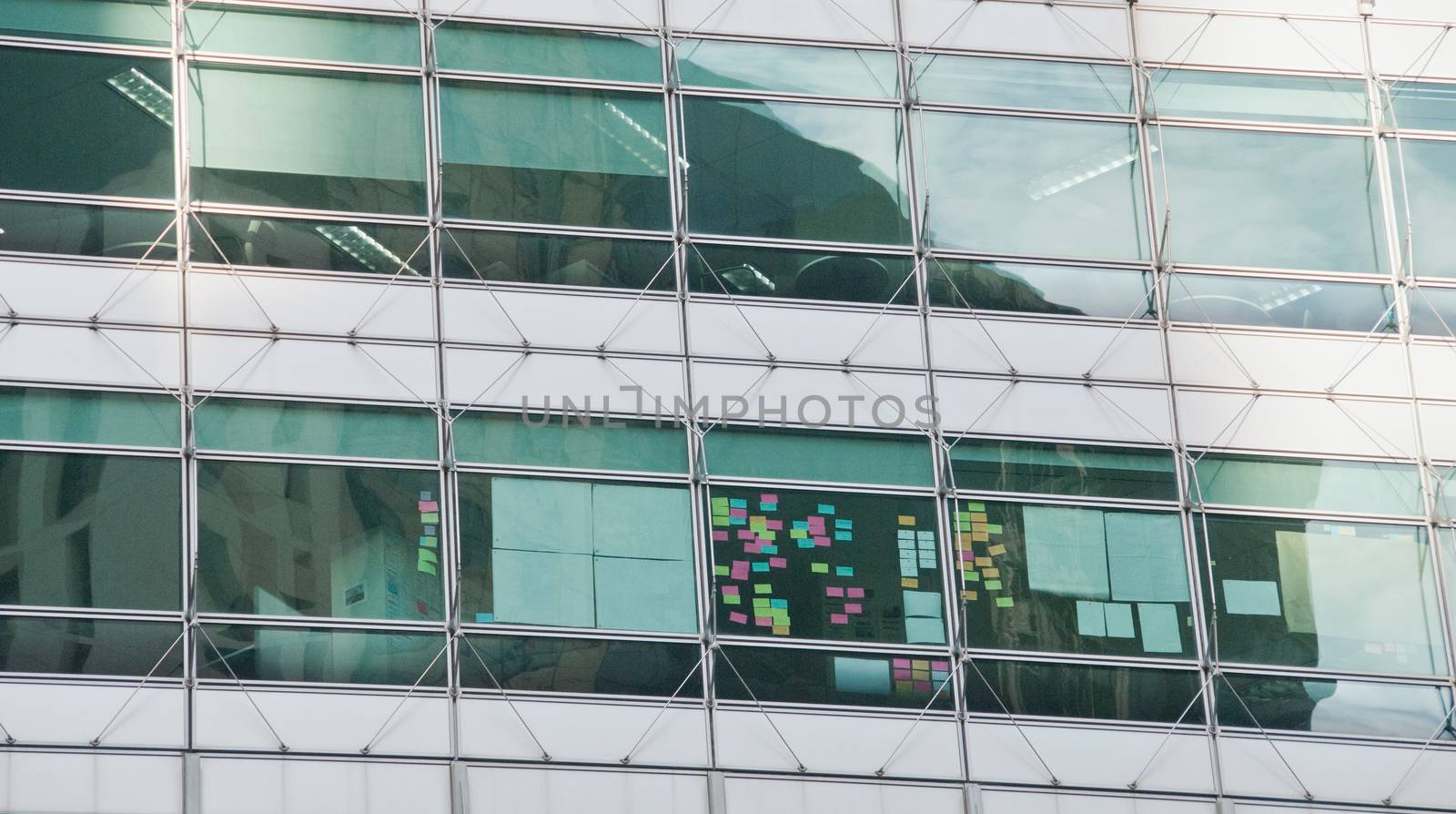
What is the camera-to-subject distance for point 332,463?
2045cm

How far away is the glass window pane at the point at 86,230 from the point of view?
2042 centimetres

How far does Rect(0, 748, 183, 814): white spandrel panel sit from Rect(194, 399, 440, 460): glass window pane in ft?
10.1

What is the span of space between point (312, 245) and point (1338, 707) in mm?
11097

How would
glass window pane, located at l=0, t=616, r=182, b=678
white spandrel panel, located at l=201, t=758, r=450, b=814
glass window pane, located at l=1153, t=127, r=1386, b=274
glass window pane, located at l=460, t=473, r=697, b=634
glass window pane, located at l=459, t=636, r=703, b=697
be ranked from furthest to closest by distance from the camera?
glass window pane, located at l=1153, t=127, r=1386, b=274 < glass window pane, located at l=460, t=473, r=697, b=634 < glass window pane, located at l=459, t=636, r=703, b=697 < glass window pane, located at l=0, t=616, r=182, b=678 < white spandrel panel, located at l=201, t=758, r=450, b=814

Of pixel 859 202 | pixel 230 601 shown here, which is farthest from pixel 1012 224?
pixel 230 601

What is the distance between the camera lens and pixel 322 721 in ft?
64.1

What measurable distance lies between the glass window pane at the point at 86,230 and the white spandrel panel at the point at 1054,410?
7.85 meters

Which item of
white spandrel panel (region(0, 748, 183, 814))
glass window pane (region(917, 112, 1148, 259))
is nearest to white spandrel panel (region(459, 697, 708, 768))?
white spandrel panel (region(0, 748, 183, 814))

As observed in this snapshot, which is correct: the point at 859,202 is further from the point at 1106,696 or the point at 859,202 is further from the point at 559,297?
the point at 1106,696

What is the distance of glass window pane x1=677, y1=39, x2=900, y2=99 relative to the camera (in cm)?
2231

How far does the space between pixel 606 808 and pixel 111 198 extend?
755 centimetres

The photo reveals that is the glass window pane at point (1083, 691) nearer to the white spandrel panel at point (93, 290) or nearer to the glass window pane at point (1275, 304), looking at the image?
the glass window pane at point (1275, 304)

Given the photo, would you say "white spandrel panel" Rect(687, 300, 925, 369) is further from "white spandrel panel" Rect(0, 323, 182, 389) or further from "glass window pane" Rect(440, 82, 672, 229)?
"white spandrel panel" Rect(0, 323, 182, 389)

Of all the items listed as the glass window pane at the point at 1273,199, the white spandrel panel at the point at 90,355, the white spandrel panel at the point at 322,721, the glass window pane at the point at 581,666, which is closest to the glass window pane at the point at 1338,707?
the glass window pane at the point at 1273,199
